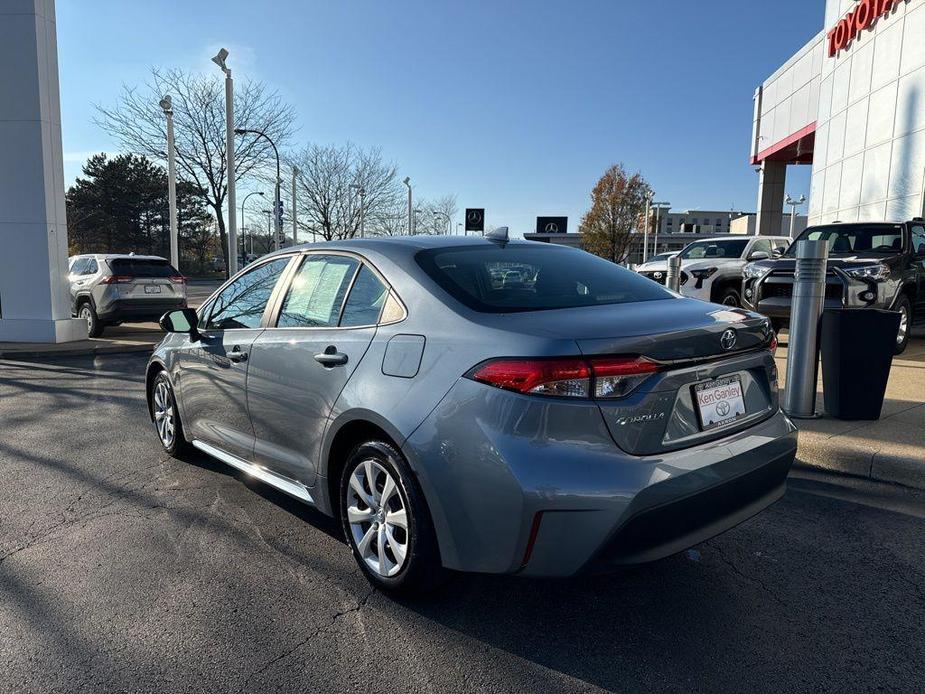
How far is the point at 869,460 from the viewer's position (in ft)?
15.3

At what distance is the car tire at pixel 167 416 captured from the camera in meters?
4.88

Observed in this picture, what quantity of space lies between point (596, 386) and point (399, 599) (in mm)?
1324

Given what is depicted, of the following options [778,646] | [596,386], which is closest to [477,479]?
[596,386]

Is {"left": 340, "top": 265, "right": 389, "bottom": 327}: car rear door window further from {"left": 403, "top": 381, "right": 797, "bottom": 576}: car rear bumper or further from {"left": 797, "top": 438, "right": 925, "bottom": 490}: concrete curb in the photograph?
{"left": 797, "top": 438, "right": 925, "bottom": 490}: concrete curb

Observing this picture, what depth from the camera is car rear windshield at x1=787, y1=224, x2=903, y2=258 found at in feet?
32.3

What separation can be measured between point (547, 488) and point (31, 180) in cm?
1207

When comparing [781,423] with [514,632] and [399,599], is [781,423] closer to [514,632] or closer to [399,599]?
[514,632]

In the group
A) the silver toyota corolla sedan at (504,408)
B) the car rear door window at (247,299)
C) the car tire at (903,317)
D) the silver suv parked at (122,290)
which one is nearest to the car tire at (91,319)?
the silver suv parked at (122,290)

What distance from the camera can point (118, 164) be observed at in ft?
202

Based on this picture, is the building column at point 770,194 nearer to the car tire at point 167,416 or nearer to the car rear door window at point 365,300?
the car tire at point 167,416

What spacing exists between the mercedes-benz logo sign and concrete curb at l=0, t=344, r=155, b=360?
Answer: 396 inches

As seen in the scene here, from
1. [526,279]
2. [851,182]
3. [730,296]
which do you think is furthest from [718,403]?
[851,182]

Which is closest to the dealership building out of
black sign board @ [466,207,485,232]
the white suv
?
the white suv

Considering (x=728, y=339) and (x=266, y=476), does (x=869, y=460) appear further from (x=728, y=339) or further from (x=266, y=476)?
(x=266, y=476)
